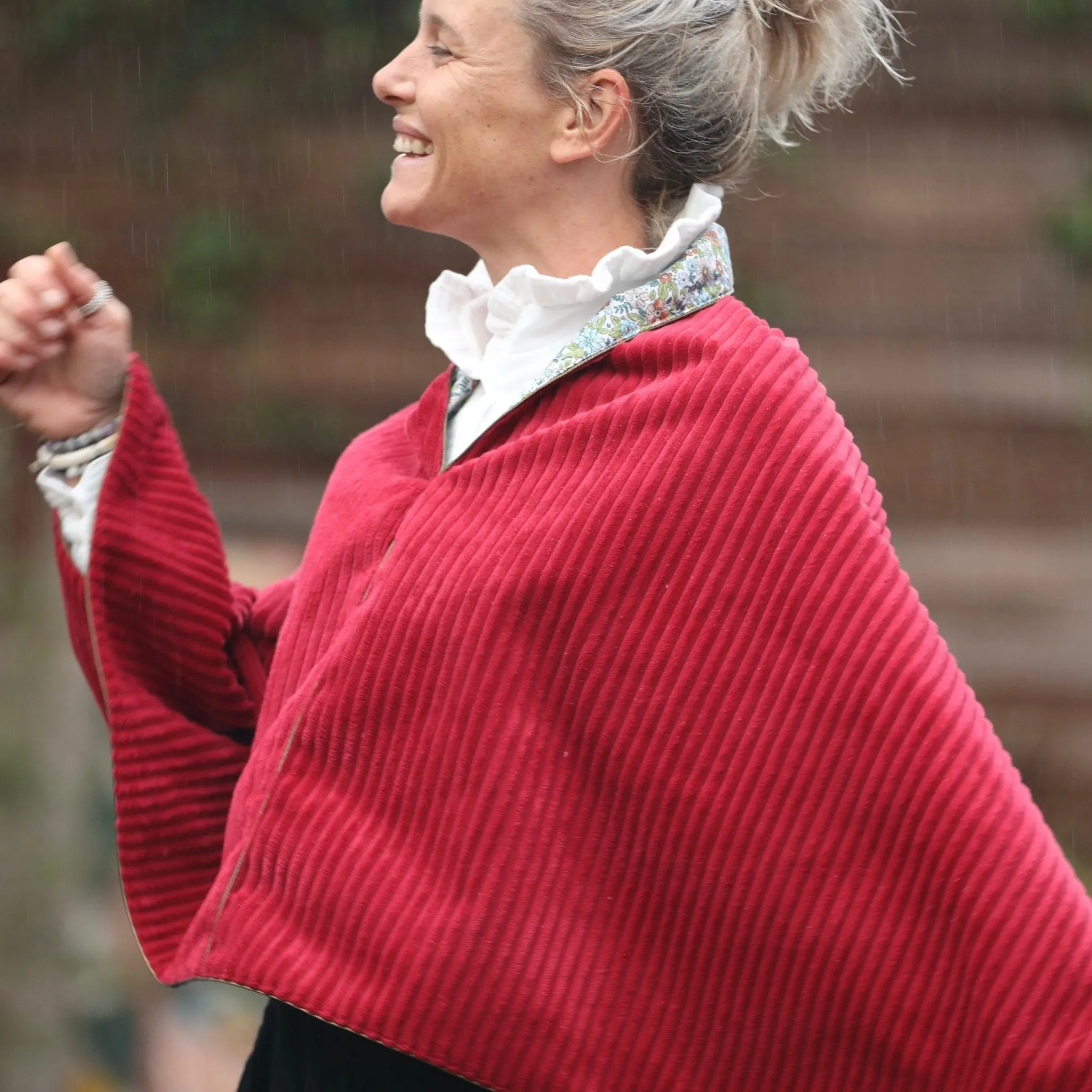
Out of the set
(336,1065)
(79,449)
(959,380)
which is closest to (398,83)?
(79,449)

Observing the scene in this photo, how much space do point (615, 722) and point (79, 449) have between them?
564 millimetres

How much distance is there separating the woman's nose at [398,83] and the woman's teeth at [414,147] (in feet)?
0.10

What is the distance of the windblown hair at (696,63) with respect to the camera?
1205 mm

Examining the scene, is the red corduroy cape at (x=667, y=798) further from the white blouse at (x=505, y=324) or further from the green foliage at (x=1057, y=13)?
the green foliage at (x=1057, y=13)

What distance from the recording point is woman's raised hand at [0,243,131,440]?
47.2 inches

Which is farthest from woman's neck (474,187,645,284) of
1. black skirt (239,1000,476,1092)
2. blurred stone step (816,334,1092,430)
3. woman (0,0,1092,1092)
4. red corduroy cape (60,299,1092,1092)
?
blurred stone step (816,334,1092,430)

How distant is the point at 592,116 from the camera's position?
1214 millimetres

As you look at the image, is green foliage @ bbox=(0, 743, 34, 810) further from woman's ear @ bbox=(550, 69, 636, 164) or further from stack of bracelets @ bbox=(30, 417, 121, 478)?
woman's ear @ bbox=(550, 69, 636, 164)

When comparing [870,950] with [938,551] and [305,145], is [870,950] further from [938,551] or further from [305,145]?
[305,145]

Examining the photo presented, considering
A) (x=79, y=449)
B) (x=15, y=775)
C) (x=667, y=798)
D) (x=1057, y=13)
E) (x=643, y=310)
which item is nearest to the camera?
(x=667, y=798)

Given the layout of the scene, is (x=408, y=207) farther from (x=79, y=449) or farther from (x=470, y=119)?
(x=79, y=449)

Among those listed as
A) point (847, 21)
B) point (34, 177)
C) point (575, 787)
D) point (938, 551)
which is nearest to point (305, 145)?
point (34, 177)

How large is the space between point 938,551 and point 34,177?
6.78 feet

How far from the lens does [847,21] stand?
4.28ft
